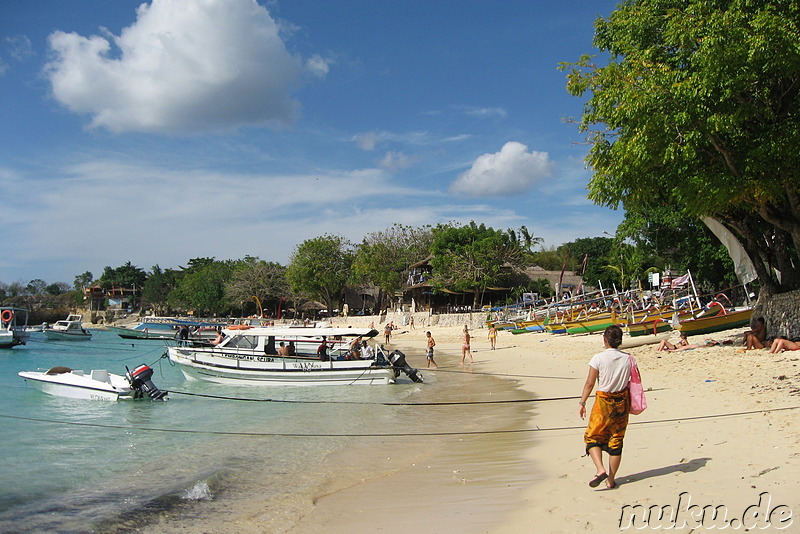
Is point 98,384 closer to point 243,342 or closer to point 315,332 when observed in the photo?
point 243,342

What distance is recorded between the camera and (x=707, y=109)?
13.5 meters

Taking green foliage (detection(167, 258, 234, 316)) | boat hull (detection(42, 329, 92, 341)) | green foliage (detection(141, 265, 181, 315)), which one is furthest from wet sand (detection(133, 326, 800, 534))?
green foliage (detection(141, 265, 181, 315))

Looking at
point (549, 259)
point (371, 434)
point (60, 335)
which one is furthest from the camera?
point (549, 259)

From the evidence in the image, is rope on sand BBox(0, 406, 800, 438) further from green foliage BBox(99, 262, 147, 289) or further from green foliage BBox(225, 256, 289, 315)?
green foliage BBox(99, 262, 147, 289)

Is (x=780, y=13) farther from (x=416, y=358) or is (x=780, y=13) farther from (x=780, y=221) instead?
(x=416, y=358)

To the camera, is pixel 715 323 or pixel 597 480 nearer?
pixel 597 480

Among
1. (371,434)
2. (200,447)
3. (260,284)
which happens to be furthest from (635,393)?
(260,284)

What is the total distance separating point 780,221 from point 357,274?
49965 mm

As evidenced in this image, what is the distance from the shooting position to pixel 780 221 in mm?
15867

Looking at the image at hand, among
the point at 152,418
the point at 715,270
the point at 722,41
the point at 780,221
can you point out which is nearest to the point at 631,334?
the point at 780,221

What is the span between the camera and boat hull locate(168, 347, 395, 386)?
58.7 ft

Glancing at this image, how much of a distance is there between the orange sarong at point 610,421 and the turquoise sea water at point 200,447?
187cm

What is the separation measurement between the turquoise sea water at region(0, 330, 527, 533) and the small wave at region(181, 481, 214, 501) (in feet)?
0.07

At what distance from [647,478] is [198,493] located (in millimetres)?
5645
